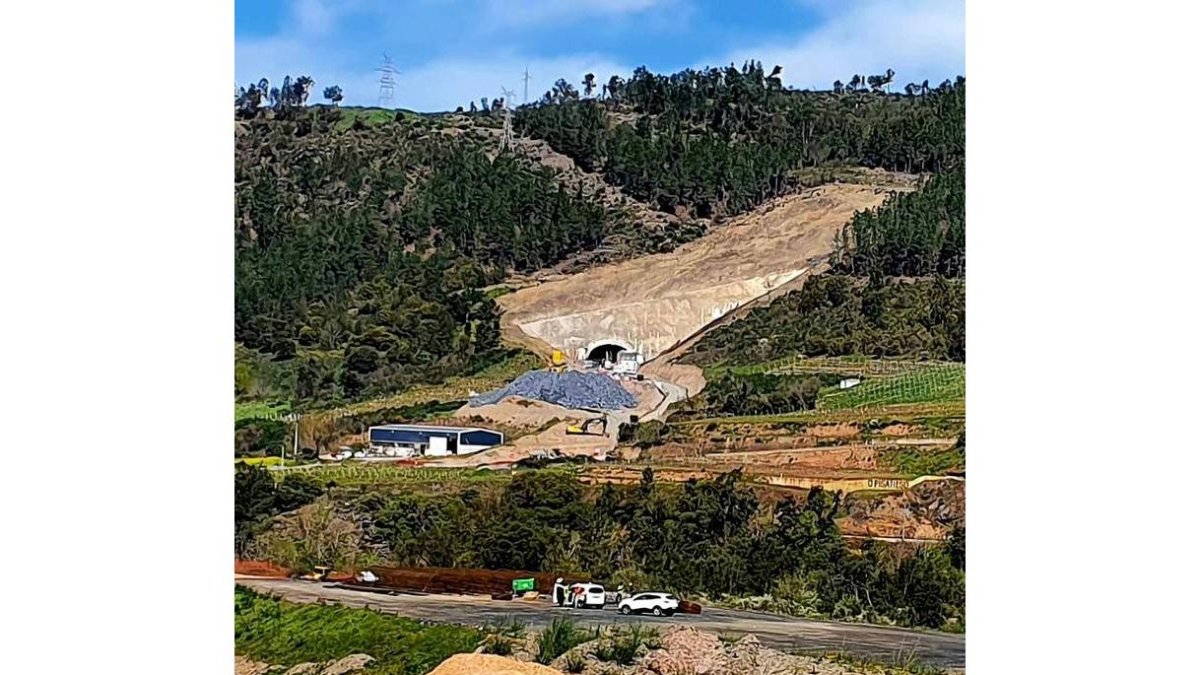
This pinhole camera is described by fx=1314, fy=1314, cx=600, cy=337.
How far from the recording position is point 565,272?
601cm

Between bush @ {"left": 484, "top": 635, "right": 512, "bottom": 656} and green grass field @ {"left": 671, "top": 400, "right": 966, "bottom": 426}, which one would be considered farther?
bush @ {"left": 484, "top": 635, "right": 512, "bottom": 656}

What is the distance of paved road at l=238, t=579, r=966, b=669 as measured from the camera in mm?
5465

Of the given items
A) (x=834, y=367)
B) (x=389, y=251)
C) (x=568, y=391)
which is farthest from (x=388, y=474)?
(x=834, y=367)

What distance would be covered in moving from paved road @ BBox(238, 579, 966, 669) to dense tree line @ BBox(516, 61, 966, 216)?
5.97 ft

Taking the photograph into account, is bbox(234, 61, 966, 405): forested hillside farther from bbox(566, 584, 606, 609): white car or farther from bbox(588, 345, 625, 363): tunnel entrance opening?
bbox(566, 584, 606, 609): white car

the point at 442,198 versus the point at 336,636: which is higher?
the point at 442,198

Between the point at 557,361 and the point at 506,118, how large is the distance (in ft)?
3.75

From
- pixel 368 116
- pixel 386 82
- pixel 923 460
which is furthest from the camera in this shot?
pixel 368 116

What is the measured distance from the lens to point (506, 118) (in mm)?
6020

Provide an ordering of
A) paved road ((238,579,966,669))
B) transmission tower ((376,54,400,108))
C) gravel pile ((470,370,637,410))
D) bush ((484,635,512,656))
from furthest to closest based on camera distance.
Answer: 1. transmission tower ((376,54,400,108))
2. gravel pile ((470,370,637,410))
3. bush ((484,635,512,656))
4. paved road ((238,579,966,669))


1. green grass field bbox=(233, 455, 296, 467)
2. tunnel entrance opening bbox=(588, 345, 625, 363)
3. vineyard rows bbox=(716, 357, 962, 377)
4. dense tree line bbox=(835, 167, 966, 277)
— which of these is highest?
dense tree line bbox=(835, 167, 966, 277)

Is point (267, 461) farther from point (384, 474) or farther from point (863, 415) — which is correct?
point (863, 415)

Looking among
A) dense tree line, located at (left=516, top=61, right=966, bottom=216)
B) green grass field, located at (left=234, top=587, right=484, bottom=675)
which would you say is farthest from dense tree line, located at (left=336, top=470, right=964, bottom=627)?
dense tree line, located at (left=516, top=61, right=966, bottom=216)
